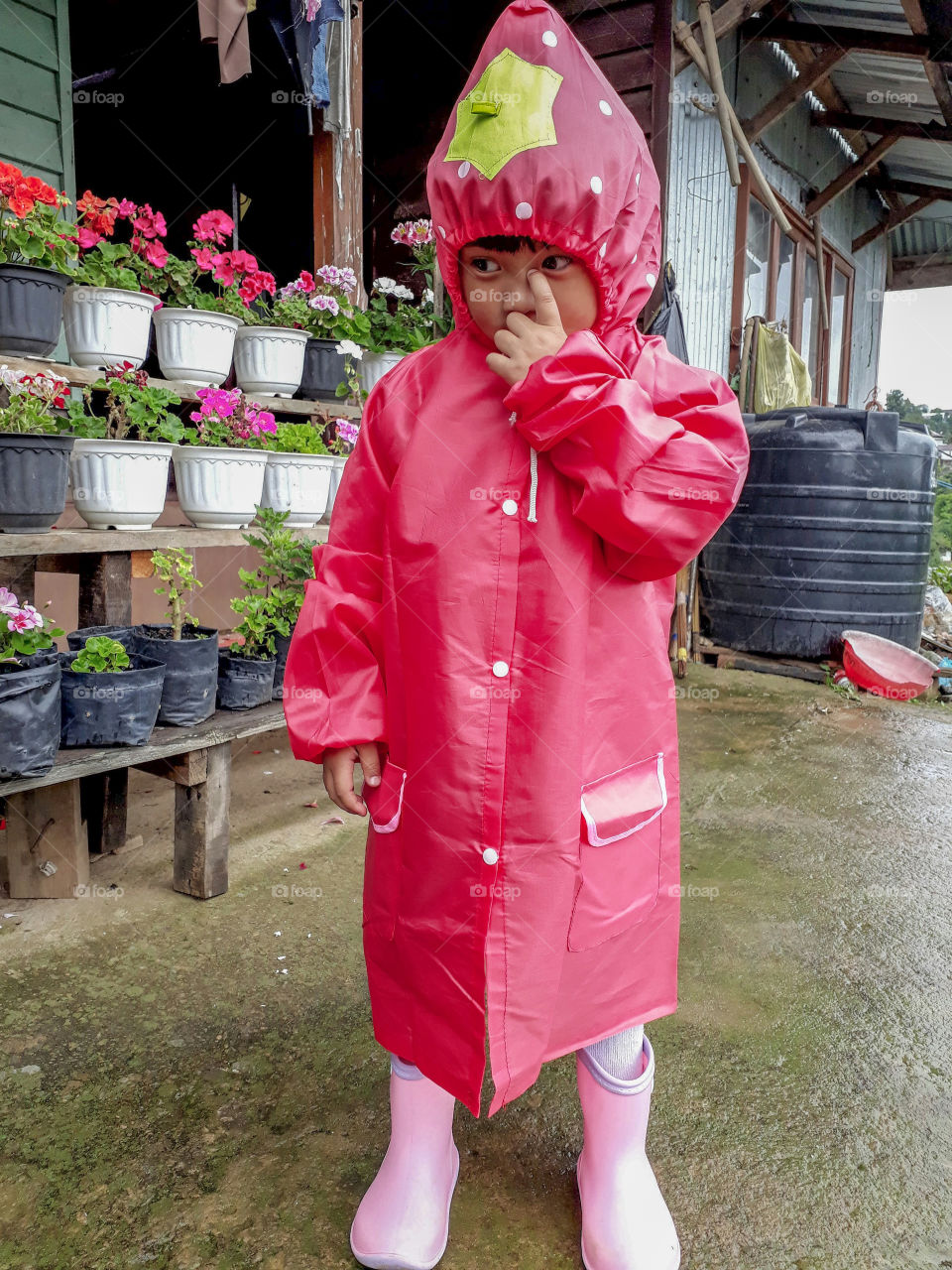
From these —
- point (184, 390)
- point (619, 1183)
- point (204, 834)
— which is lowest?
point (619, 1183)

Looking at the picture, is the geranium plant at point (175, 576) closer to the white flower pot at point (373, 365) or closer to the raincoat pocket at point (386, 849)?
the white flower pot at point (373, 365)

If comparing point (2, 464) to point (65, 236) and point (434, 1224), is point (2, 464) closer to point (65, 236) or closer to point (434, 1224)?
point (65, 236)

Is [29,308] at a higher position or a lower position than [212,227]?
lower

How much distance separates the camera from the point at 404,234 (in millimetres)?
3451

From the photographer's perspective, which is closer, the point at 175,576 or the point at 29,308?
the point at 29,308

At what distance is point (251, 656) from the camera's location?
2.64 metres

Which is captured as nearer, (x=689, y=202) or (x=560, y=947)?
(x=560, y=947)

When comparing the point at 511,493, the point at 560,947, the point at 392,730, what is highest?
the point at 511,493

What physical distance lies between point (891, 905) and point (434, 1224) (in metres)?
1.63

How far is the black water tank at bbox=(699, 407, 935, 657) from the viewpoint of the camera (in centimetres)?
474

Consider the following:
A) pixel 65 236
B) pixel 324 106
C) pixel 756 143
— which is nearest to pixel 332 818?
pixel 65 236

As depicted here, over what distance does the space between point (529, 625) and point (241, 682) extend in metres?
1.55

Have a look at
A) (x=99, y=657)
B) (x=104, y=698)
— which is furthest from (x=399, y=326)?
(x=104, y=698)

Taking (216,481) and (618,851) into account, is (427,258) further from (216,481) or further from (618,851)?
(618,851)
